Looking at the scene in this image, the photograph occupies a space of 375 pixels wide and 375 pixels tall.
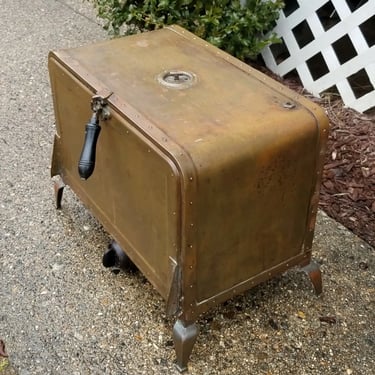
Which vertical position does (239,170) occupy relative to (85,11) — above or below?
above

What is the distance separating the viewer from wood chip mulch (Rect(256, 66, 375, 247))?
9.00 ft

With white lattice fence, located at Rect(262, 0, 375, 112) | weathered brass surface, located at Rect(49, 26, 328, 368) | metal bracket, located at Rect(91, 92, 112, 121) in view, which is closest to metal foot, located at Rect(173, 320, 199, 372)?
weathered brass surface, located at Rect(49, 26, 328, 368)

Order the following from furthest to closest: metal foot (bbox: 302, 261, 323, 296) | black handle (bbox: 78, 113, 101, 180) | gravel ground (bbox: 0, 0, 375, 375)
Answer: metal foot (bbox: 302, 261, 323, 296), gravel ground (bbox: 0, 0, 375, 375), black handle (bbox: 78, 113, 101, 180)

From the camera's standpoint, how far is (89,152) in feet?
6.29

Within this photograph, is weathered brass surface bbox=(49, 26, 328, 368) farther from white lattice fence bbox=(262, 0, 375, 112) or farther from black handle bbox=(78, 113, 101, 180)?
white lattice fence bbox=(262, 0, 375, 112)

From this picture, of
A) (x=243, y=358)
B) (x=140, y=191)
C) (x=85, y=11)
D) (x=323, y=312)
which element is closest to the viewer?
(x=140, y=191)

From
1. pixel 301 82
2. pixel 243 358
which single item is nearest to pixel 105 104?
pixel 243 358

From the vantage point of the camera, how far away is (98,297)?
7.59ft

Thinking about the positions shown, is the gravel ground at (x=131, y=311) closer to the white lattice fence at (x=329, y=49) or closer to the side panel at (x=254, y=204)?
the side panel at (x=254, y=204)

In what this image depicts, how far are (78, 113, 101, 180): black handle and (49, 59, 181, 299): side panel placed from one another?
0.20 ft

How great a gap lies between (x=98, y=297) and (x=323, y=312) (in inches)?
33.6

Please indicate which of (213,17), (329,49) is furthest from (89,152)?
(329,49)

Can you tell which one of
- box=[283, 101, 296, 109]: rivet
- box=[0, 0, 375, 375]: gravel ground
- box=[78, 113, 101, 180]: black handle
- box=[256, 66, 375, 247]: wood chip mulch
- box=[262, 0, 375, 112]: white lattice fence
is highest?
box=[283, 101, 296, 109]: rivet

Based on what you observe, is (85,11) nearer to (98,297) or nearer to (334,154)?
(334,154)
